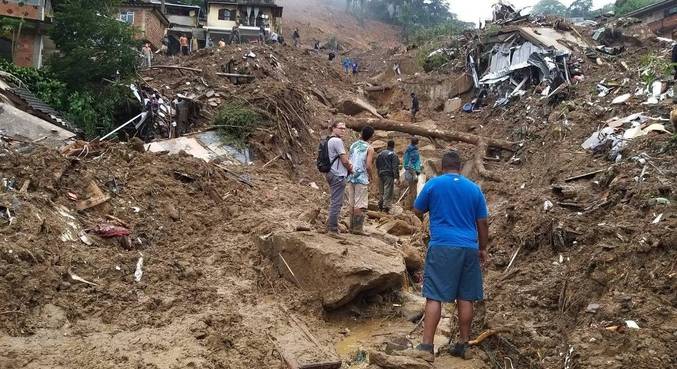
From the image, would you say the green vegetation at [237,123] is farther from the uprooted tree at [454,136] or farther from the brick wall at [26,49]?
the brick wall at [26,49]

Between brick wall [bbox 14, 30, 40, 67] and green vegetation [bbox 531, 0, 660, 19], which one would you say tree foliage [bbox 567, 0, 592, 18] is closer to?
green vegetation [bbox 531, 0, 660, 19]

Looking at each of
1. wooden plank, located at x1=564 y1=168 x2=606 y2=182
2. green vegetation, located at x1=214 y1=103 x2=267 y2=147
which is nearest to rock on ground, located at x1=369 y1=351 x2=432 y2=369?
wooden plank, located at x1=564 y1=168 x2=606 y2=182

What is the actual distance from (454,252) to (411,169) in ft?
23.8

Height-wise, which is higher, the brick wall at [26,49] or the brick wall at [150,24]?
the brick wall at [150,24]

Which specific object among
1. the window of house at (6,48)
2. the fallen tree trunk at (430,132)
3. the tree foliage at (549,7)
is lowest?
the fallen tree trunk at (430,132)

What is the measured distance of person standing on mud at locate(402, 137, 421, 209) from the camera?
1114 centimetres

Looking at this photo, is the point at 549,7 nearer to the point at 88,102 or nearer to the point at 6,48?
the point at 6,48

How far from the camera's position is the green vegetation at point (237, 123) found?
1223 centimetres

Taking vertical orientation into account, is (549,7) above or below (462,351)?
above

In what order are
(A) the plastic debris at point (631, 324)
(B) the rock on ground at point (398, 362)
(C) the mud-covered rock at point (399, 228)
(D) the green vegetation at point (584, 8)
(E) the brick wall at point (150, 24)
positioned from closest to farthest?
(A) the plastic debris at point (631, 324) → (B) the rock on ground at point (398, 362) → (C) the mud-covered rock at point (399, 228) → (E) the brick wall at point (150, 24) → (D) the green vegetation at point (584, 8)

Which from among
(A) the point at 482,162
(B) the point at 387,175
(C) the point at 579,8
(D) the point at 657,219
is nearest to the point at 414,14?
(C) the point at 579,8

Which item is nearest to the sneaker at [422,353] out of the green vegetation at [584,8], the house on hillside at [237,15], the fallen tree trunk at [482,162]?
the fallen tree trunk at [482,162]

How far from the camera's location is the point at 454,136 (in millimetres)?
15148

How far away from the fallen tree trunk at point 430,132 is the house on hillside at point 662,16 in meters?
19.2
